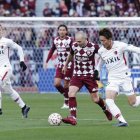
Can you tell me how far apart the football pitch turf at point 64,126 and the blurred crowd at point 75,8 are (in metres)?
10.5

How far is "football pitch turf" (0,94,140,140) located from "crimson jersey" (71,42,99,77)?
3.53 feet

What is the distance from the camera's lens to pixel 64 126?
51.1ft

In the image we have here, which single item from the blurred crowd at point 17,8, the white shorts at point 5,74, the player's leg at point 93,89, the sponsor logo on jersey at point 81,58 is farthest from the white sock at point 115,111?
the blurred crowd at point 17,8

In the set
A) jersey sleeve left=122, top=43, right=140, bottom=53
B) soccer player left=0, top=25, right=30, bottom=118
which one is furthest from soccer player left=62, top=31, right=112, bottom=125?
soccer player left=0, top=25, right=30, bottom=118

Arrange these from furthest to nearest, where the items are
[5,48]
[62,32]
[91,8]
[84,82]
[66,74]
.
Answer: [91,8] → [66,74] → [62,32] → [5,48] → [84,82]

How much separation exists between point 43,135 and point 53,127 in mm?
1662

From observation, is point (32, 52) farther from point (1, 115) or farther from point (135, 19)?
point (1, 115)

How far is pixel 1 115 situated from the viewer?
18375 mm

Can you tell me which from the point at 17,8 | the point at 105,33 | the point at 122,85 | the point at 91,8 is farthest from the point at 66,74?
the point at 17,8

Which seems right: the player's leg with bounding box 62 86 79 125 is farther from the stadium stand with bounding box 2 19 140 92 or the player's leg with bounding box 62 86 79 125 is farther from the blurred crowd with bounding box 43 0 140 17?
the blurred crowd with bounding box 43 0 140 17

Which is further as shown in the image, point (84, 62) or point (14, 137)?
point (84, 62)

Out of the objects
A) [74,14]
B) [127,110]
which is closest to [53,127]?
[127,110]

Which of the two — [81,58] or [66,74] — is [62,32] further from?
[81,58]

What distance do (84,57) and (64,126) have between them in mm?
1929
